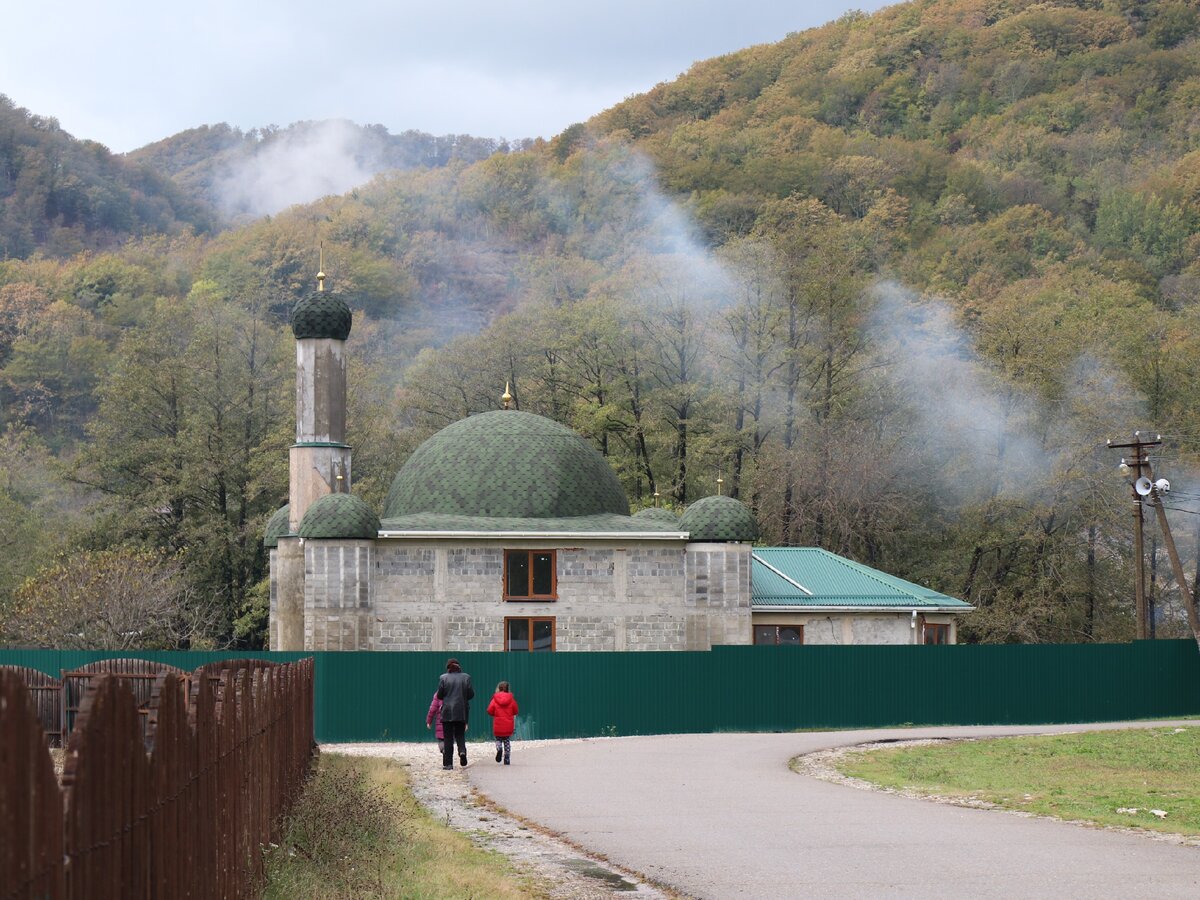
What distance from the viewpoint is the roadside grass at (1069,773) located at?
59.7ft

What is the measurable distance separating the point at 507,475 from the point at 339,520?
565 centimetres

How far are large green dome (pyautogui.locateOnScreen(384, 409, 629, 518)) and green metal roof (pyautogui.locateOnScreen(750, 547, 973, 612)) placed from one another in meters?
4.37

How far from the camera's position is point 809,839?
1531 cm

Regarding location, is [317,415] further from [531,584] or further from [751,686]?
[751,686]

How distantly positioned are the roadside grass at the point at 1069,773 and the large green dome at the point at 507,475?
14783 millimetres

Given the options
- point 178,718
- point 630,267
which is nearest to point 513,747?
point 178,718

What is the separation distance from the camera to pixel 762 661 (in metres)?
36.4

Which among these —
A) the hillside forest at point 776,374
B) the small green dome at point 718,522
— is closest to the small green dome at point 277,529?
the hillside forest at point 776,374

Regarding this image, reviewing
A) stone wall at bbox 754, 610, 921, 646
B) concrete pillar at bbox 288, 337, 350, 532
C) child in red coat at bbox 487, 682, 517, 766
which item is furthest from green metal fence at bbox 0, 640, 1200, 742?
concrete pillar at bbox 288, 337, 350, 532

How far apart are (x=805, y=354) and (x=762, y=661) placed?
1074 inches

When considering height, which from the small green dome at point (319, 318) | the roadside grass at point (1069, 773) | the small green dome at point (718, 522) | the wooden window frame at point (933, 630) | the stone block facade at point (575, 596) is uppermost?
the small green dome at point (319, 318)

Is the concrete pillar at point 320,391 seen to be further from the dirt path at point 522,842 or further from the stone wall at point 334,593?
the dirt path at point 522,842

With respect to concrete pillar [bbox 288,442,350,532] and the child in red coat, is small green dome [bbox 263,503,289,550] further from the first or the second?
the child in red coat

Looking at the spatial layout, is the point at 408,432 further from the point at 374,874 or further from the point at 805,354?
the point at 374,874
